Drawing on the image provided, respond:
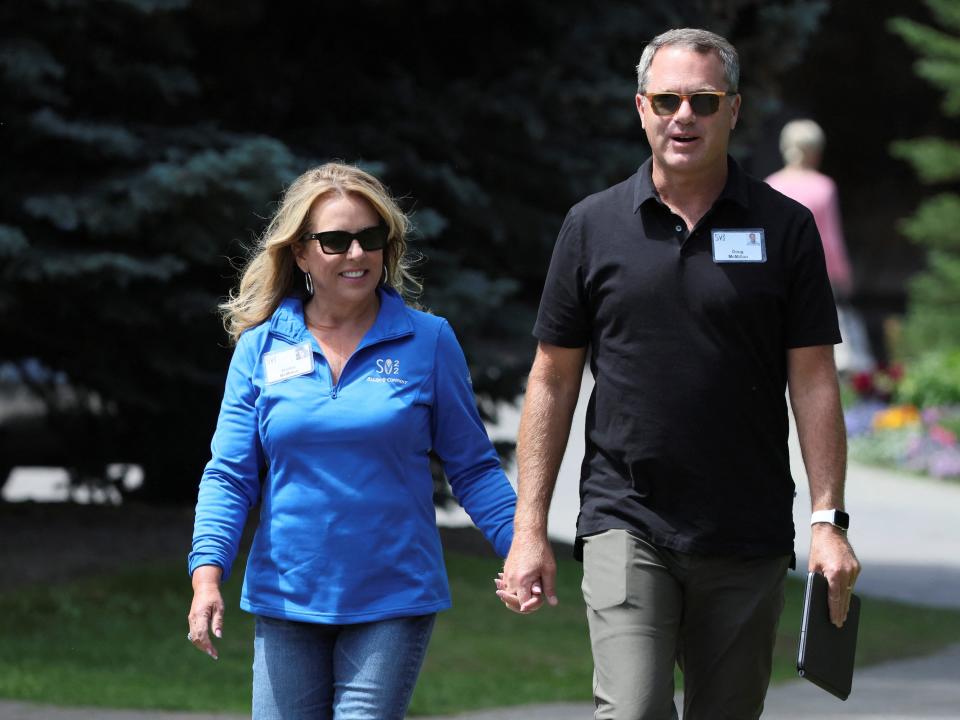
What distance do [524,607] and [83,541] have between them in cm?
579

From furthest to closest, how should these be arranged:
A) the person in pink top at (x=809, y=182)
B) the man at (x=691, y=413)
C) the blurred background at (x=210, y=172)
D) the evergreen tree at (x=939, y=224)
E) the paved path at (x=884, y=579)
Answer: the evergreen tree at (x=939, y=224) → the person in pink top at (x=809, y=182) → the blurred background at (x=210, y=172) → the paved path at (x=884, y=579) → the man at (x=691, y=413)

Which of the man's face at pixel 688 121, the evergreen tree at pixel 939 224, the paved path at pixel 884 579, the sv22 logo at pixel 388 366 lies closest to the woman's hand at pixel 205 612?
the sv22 logo at pixel 388 366

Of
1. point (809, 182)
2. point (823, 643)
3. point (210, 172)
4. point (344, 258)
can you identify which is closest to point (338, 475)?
point (344, 258)

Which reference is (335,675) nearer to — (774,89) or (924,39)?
(774,89)

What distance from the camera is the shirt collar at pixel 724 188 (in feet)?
12.6

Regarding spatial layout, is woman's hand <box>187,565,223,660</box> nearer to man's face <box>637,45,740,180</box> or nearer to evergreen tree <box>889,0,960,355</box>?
man's face <box>637,45,740,180</box>

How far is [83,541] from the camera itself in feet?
30.2

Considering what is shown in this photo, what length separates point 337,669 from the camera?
12.5ft

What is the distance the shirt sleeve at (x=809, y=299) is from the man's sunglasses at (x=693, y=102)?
0.34m

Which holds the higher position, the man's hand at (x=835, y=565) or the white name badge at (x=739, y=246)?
the white name badge at (x=739, y=246)

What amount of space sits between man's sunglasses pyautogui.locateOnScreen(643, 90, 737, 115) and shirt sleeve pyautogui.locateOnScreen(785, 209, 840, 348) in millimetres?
339

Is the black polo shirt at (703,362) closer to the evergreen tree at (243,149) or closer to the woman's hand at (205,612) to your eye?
the woman's hand at (205,612)

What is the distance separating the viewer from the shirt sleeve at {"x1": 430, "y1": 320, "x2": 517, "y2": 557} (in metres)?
3.98

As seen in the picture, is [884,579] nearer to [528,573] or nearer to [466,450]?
[466,450]
